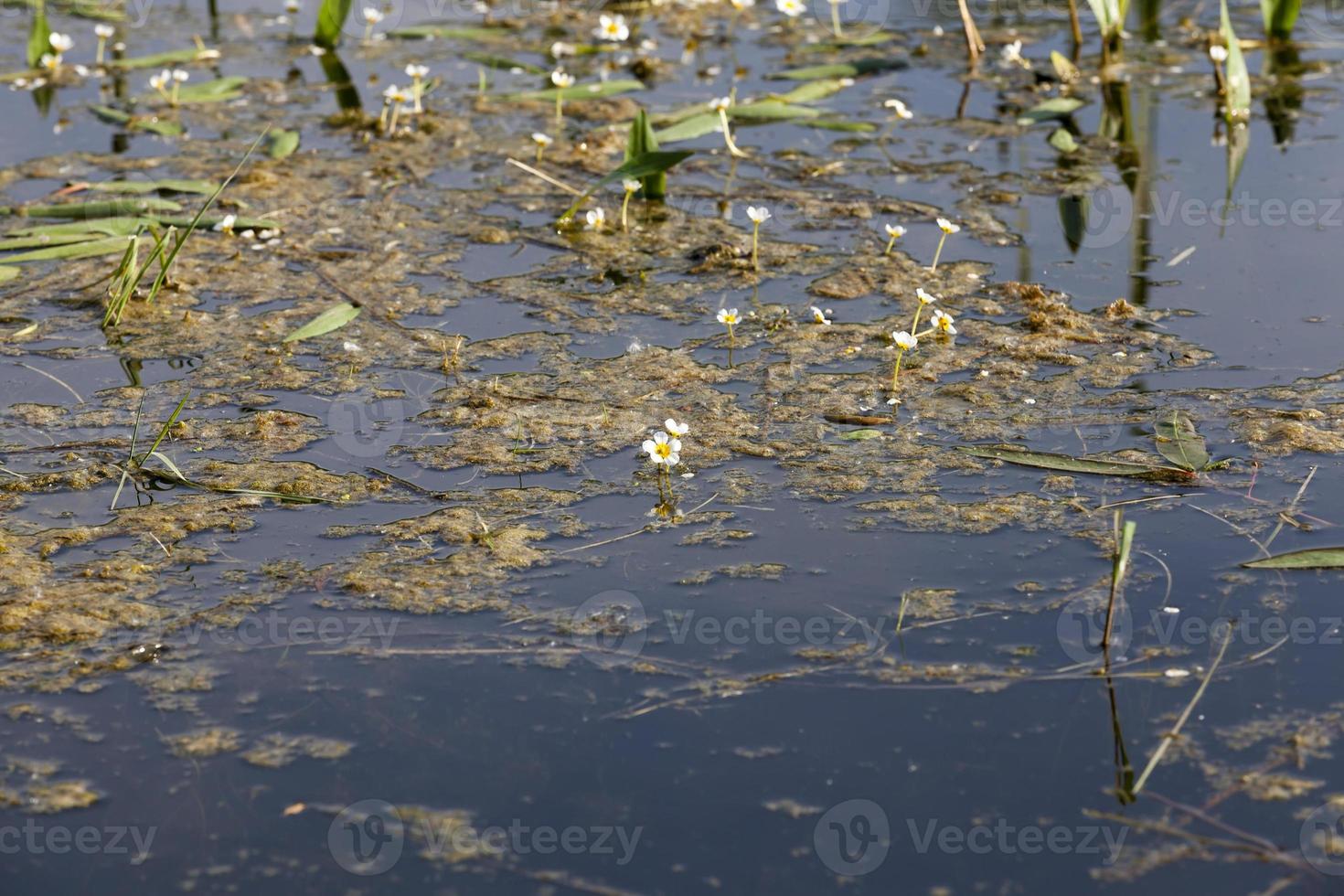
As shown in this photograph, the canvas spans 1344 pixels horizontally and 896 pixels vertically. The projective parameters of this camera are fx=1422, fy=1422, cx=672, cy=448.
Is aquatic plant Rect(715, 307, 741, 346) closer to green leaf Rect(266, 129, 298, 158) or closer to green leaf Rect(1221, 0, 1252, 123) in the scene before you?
green leaf Rect(266, 129, 298, 158)

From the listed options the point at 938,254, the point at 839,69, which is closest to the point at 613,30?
the point at 839,69

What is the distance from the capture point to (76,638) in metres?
2.50

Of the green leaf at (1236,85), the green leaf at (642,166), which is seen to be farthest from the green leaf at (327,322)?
the green leaf at (1236,85)

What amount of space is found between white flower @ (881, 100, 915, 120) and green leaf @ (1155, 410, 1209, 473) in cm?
223

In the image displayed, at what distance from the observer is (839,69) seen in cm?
558

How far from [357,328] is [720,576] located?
1.50 m

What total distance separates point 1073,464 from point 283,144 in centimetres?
314

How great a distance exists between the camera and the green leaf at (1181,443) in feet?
9.48

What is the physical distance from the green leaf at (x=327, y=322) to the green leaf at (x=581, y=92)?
188 cm

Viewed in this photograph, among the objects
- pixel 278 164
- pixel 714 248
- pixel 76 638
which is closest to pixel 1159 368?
pixel 714 248

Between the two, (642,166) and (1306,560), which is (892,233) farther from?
(1306,560)

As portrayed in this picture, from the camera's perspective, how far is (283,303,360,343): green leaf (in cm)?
362

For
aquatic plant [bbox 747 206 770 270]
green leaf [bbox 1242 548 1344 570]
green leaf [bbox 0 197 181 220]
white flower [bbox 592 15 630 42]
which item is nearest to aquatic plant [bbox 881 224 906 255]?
aquatic plant [bbox 747 206 770 270]

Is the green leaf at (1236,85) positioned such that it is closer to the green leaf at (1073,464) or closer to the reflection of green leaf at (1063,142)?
the reflection of green leaf at (1063,142)
